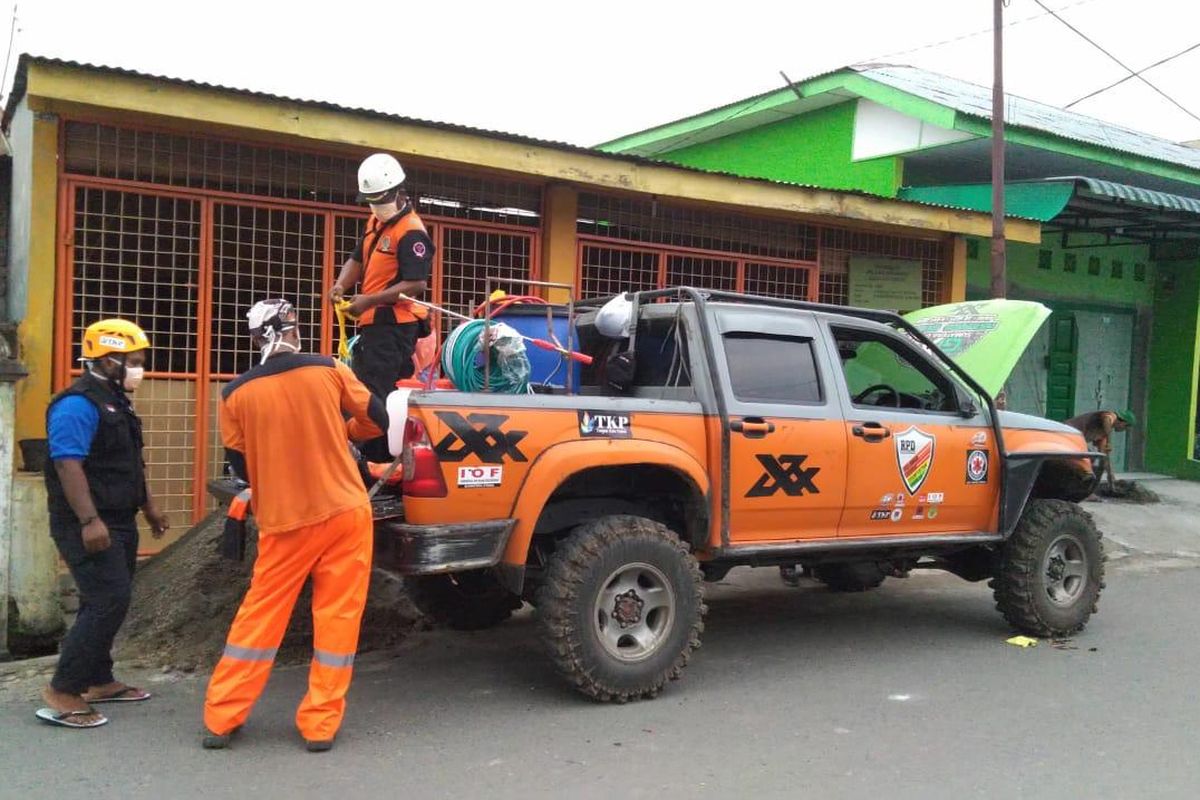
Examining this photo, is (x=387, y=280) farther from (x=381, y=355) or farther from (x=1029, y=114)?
(x=1029, y=114)

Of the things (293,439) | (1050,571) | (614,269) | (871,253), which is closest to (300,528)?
(293,439)

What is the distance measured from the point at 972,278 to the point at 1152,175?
3155mm

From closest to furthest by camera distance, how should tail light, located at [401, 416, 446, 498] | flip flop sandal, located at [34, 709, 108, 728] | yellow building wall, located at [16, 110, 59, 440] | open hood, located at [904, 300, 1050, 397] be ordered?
tail light, located at [401, 416, 446, 498] → flip flop sandal, located at [34, 709, 108, 728] → open hood, located at [904, 300, 1050, 397] → yellow building wall, located at [16, 110, 59, 440]

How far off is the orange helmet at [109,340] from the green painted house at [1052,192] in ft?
31.8

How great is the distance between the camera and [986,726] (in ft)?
15.4

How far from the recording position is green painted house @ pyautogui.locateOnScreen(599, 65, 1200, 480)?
40.5 feet

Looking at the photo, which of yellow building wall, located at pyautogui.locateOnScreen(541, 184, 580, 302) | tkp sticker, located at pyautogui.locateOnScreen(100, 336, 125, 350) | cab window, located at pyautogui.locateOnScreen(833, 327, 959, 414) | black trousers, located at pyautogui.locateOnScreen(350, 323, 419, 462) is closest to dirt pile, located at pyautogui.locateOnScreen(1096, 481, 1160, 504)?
yellow building wall, located at pyautogui.locateOnScreen(541, 184, 580, 302)

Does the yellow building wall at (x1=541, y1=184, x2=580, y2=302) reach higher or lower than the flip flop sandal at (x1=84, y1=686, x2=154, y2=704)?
higher

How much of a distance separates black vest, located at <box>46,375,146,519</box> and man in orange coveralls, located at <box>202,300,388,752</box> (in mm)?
619

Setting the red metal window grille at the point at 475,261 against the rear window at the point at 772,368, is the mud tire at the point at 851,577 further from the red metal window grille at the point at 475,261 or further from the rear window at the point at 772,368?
the red metal window grille at the point at 475,261

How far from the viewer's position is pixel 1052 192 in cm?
1118

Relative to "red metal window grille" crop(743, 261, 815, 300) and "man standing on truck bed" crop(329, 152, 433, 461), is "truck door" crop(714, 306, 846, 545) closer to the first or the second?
"man standing on truck bed" crop(329, 152, 433, 461)

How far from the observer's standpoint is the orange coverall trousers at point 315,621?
421 cm

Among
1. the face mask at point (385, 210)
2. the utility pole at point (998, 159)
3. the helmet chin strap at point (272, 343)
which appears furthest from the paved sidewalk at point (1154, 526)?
the helmet chin strap at point (272, 343)
